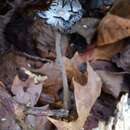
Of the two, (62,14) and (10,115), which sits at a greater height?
→ (62,14)

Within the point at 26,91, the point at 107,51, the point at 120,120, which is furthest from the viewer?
the point at 107,51

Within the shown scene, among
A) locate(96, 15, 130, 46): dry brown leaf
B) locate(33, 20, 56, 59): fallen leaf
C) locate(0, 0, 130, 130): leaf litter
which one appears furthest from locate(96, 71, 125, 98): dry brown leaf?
locate(33, 20, 56, 59): fallen leaf

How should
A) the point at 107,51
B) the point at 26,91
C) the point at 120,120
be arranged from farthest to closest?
the point at 107,51, the point at 26,91, the point at 120,120

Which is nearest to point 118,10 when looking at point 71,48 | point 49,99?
point 71,48

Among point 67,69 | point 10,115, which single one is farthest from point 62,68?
point 10,115

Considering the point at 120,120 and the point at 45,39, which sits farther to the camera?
the point at 45,39

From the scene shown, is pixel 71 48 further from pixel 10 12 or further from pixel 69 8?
pixel 10 12

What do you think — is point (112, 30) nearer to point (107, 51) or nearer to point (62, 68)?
point (107, 51)
